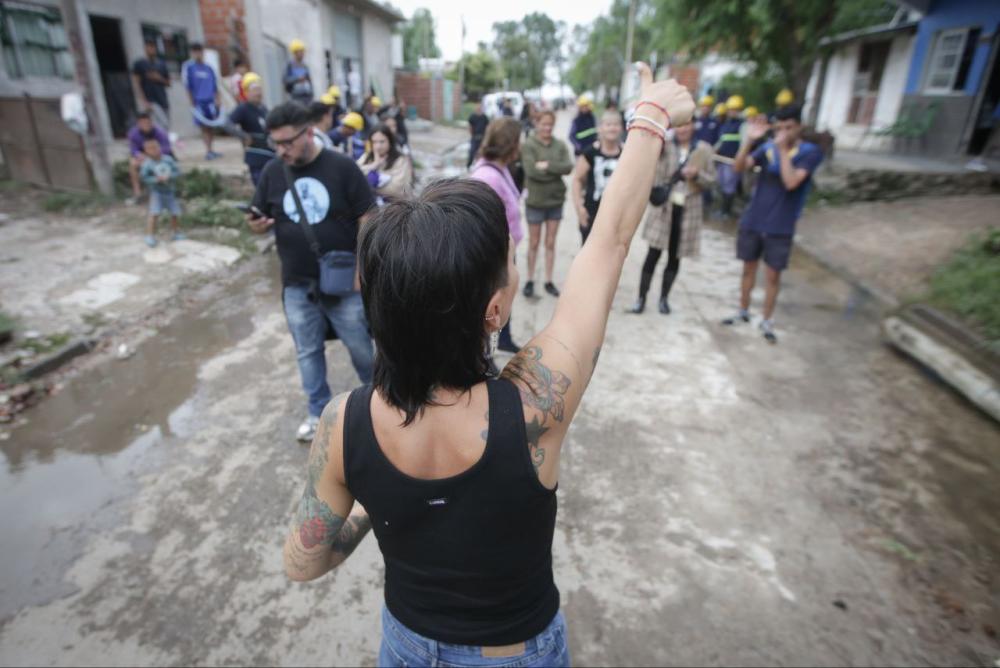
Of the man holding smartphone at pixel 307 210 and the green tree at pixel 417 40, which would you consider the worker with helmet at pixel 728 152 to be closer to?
the man holding smartphone at pixel 307 210

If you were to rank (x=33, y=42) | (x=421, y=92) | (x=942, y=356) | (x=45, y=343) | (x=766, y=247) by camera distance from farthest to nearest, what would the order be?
(x=421, y=92)
(x=33, y=42)
(x=766, y=247)
(x=45, y=343)
(x=942, y=356)

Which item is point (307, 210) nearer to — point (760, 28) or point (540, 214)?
point (540, 214)

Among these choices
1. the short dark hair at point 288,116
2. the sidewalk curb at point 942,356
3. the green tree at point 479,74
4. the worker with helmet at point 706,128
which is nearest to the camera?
the short dark hair at point 288,116

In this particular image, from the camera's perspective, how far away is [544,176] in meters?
5.41

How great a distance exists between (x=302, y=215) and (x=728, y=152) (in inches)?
332

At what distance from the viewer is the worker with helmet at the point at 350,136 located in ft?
24.7

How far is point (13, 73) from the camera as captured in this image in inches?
368

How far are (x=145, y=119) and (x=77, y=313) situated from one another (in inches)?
113

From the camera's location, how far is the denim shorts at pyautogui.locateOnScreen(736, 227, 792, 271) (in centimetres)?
487

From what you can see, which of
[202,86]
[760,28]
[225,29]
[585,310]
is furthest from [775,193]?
[225,29]

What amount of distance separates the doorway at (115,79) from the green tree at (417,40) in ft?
107

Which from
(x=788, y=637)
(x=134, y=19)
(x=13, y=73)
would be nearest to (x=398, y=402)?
(x=788, y=637)

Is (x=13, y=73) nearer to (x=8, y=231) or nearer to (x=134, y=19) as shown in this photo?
(x=134, y=19)

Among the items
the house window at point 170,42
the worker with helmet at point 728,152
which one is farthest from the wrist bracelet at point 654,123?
the house window at point 170,42
